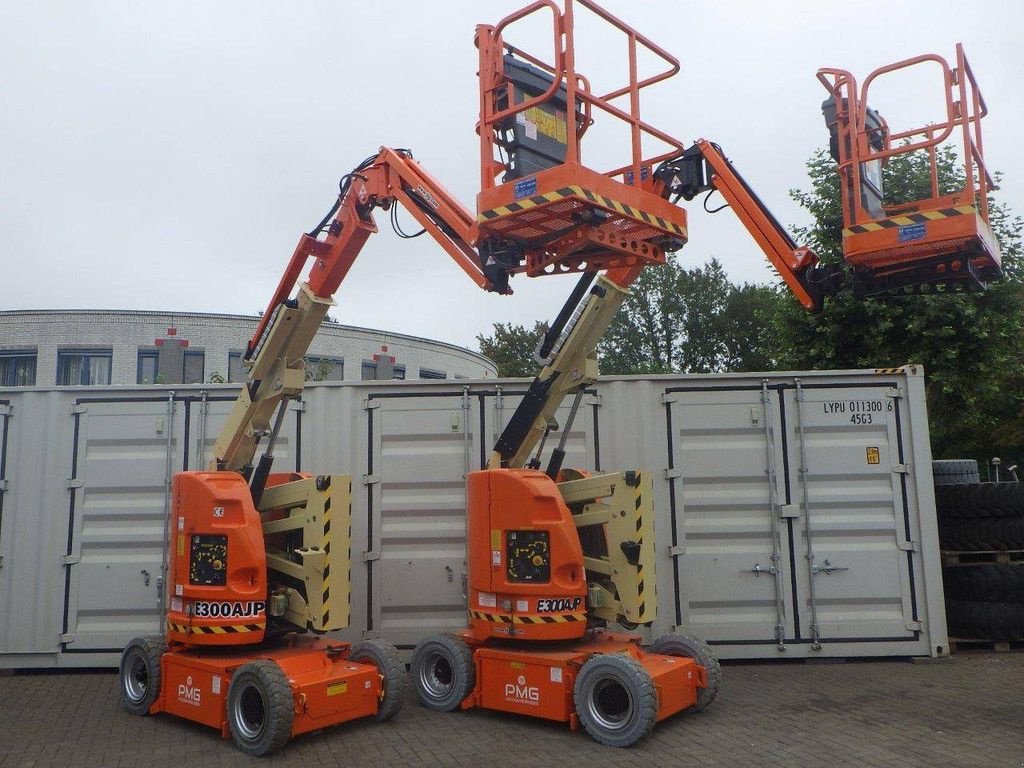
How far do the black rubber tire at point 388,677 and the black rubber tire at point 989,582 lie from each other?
589 centimetres

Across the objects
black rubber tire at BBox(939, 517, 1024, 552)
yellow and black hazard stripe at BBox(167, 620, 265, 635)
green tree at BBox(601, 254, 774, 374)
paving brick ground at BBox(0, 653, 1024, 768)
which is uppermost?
green tree at BBox(601, 254, 774, 374)

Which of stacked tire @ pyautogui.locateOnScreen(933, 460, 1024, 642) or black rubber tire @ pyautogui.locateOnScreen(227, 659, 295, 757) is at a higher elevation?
stacked tire @ pyautogui.locateOnScreen(933, 460, 1024, 642)

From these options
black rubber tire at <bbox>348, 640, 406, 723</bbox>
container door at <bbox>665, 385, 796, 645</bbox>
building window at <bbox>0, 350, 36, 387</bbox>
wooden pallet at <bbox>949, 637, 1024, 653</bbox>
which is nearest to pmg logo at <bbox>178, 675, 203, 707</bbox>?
black rubber tire at <bbox>348, 640, 406, 723</bbox>

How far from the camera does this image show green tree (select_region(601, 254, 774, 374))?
45.9 m

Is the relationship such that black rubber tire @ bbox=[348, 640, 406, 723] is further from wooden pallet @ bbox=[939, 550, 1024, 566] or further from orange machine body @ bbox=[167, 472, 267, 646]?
wooden pallet @ bbox=[939, 550, 1024, 566]

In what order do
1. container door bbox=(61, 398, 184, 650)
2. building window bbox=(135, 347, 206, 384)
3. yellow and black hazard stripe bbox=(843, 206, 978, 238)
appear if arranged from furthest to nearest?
1. building window bbox=(135, 347, 206, 384)
2. container door bbox=(61, 398, 184, 650)
3. yellow and black hazard stripe bbox=(843, 206, 978, 238)

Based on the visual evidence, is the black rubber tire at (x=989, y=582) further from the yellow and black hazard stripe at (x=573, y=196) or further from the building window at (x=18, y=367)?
the building window at (x=18, y=367)

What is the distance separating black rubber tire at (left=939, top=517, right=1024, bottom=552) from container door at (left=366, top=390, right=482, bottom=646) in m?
5.08

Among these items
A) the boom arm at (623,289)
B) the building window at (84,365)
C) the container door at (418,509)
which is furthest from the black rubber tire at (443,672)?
the building window at (84,365)

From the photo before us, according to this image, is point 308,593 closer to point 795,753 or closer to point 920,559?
point 795,753

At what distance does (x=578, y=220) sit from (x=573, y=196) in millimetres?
294

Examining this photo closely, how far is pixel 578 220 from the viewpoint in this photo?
5426mm

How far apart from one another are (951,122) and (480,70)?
336 cm

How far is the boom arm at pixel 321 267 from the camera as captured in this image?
6566mm
